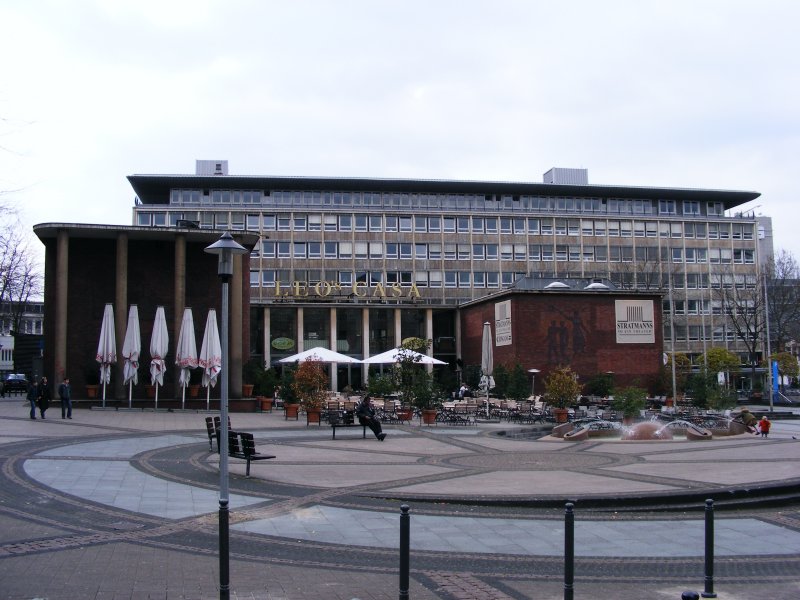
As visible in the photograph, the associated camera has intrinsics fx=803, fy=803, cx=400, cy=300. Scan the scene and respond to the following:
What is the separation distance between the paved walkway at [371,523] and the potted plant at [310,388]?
8.50 m

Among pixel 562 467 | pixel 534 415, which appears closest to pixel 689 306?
pixel 534 415

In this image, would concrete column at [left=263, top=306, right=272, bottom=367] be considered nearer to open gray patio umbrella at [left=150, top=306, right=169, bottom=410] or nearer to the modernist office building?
the modernist office building

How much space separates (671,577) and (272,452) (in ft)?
41.3

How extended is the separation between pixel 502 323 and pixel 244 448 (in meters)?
39.1

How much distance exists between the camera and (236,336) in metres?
38.2

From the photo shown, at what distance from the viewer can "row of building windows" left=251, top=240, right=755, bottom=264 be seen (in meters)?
75.9

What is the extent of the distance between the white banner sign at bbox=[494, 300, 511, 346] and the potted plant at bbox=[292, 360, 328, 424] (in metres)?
24.0

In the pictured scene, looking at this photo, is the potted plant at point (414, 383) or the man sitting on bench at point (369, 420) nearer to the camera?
the man sitting on bench at point (369, 420)

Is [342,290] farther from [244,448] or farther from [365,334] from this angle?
[244,448]

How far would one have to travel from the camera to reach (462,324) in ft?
221

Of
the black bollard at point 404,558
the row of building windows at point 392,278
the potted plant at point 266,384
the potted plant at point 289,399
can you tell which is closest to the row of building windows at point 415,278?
the row of building windows at point 392,278

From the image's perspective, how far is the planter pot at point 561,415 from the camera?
3020 cm

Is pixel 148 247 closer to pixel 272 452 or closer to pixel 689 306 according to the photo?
pixel 272 452

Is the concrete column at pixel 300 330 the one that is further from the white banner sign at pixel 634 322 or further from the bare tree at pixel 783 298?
the bare tree at pixel 783 298
